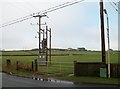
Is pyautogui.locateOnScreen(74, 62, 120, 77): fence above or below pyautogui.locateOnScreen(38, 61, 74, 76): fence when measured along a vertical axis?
above

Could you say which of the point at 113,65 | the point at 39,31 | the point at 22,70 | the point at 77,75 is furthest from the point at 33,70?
the point at 39,31

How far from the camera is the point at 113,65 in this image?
29.3 m

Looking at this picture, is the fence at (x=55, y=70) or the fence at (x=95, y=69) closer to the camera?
the fence at (x=95, y=69)

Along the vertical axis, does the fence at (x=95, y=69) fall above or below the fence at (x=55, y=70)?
above

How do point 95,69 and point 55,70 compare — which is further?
point 55,70

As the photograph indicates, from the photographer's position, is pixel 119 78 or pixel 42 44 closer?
pixel 119 78

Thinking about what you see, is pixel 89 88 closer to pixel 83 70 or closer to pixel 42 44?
pixel 83 70

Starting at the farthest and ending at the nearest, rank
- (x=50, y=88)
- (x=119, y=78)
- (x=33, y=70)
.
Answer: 1. (x=33, y=70)
2. (x=119, y=78)
3. (x=50, y=88)

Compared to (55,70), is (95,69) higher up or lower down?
higher up

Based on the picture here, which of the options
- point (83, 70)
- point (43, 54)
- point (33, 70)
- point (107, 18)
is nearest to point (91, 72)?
point (83, 70)

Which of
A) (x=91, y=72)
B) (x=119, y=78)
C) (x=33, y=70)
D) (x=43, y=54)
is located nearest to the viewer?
(x=119, y=78)

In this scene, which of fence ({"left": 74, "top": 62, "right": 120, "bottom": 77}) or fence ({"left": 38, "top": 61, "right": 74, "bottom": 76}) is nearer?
fence ({"left": 74, "top": 62, "right": 120, "bottom": 77})

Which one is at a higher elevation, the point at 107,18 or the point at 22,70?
the point at 107,18

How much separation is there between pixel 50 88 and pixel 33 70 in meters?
18.8
